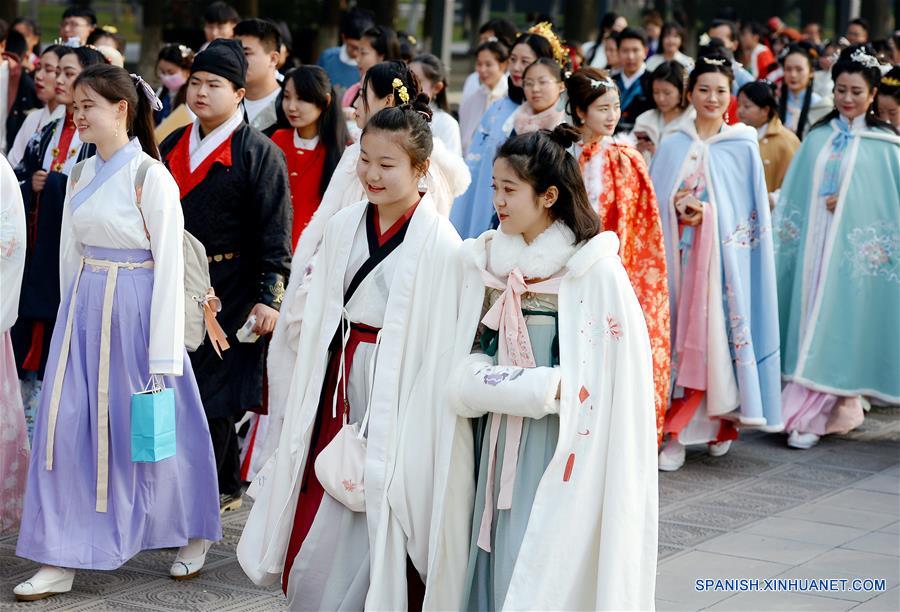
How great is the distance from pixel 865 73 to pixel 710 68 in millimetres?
980

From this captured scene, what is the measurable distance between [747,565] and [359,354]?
198 centimetres

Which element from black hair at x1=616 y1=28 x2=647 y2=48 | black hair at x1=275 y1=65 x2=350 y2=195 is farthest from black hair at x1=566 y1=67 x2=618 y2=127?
black hair at x1=616 y1=28 x2=647 y2=48

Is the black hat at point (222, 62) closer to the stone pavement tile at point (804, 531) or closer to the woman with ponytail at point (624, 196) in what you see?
the woman with ponytail at point (624, 196)

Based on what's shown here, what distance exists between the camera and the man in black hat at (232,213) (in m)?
5.61

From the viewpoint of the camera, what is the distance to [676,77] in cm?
771

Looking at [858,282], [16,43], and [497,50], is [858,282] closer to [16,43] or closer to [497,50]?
[497,50]

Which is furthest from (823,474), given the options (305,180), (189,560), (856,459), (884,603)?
(189,560)

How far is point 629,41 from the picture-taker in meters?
11.1

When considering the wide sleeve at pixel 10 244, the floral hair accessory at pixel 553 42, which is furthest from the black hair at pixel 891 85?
the wide sleeve at pixel 10 244

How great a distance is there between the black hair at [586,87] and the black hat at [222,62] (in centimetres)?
157

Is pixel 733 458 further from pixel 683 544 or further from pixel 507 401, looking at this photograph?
pixel 507 401

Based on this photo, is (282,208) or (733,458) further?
(733,458)

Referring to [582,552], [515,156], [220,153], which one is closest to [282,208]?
[220,153]

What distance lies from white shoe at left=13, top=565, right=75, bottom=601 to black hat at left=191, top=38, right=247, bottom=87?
192cm
